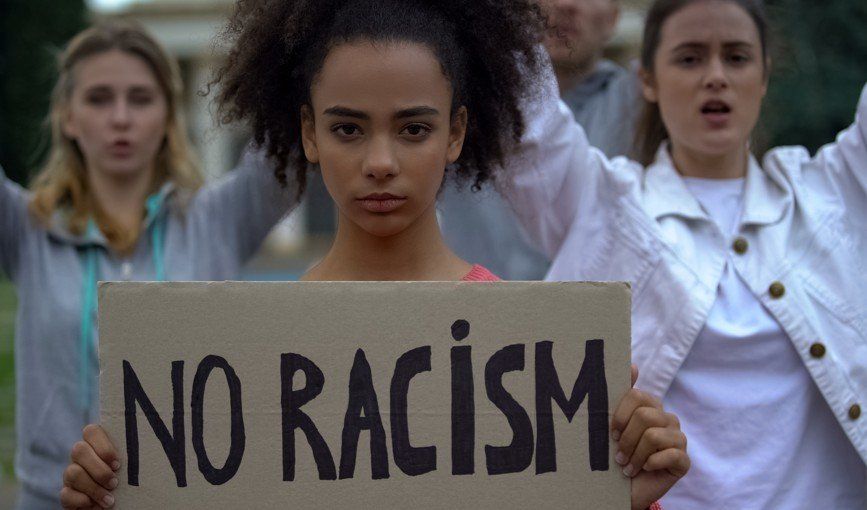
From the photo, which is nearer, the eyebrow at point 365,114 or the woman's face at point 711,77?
the eyebrow at point 365,114

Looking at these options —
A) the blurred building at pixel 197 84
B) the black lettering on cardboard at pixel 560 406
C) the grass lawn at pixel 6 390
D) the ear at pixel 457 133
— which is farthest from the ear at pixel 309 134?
the blurred building at pixel 197 84

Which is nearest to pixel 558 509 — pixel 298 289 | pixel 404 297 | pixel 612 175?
pixel 404 297

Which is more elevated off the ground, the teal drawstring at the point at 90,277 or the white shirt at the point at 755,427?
the teal drawstring at the point at 90,277

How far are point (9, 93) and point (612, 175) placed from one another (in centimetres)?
1991

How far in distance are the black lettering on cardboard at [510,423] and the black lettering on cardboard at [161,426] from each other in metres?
0.50

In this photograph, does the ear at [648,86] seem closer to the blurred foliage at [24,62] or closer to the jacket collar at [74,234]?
the jacket collar at [74,234]

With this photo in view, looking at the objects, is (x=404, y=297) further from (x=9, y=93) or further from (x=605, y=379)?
(x=9, y=93)

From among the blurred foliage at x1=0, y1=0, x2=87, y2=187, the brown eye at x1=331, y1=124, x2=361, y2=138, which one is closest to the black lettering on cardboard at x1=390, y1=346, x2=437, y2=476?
the brown eye at x1=331, y1=124, x2=361, y2=138

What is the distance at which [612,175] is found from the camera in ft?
8.27

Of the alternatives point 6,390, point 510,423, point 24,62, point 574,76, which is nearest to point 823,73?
point 6,390

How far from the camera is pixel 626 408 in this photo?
5.77ft

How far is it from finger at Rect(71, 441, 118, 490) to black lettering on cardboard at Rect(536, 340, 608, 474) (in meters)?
0.70

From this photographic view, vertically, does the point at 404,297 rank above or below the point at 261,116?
below

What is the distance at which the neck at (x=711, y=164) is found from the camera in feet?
8.38
